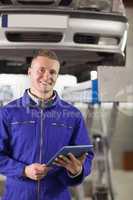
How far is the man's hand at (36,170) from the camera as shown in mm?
1603

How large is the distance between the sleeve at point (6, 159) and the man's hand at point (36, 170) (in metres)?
0.02

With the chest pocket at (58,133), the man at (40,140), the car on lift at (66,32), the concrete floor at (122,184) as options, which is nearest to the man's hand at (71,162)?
the man at (40,140)

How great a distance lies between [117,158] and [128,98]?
1.05 metres

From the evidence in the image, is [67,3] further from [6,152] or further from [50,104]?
[6,152]

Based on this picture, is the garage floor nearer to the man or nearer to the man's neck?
the man

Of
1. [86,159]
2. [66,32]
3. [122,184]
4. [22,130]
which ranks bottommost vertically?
[122,184]

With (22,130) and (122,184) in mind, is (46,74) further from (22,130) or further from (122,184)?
(122,184)

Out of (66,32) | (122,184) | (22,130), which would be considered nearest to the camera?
(22,130)

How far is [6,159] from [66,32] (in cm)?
79

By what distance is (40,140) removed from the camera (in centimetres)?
166

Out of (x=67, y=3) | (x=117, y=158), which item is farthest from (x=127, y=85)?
(x=117, y=158)

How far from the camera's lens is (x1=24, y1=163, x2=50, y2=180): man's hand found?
1.60 meters

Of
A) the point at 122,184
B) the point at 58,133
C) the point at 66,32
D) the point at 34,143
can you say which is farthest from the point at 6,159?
the point at 122,184

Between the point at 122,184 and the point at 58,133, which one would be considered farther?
the point at 122,184
